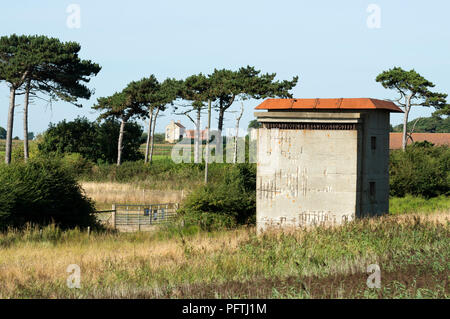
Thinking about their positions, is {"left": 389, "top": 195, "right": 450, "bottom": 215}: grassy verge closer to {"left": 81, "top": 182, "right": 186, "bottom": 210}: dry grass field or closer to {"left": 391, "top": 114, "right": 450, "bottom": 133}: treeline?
{"left": 81, "top": 182, "right": 186, "bottom": 210}: dry grass field

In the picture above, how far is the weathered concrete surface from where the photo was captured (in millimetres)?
22656

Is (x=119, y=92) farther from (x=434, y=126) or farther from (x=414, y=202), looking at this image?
(x=434, y=126)

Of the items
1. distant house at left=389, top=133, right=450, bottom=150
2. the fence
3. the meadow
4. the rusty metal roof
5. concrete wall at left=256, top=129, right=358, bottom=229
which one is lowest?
the fence

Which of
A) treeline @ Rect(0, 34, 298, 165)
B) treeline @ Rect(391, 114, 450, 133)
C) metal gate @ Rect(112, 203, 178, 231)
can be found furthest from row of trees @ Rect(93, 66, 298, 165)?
treeline @ Rect(391, 114, 450, 133)

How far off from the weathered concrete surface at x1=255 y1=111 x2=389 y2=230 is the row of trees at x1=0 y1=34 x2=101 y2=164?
27948mm

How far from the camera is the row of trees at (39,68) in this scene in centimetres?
4628

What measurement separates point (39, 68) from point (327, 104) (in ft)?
101

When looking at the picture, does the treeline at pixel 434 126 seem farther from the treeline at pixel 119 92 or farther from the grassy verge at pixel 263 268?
the grassy verge at pixel 263 268

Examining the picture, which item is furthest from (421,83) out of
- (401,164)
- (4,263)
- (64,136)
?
(4,263)

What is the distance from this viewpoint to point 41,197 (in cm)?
2452

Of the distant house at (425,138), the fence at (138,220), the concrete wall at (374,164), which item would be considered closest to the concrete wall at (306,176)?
the concrete wall at (374,164)

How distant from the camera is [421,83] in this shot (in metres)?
63.2

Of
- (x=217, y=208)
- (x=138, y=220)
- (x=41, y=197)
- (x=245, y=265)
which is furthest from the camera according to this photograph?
(x=138, y=220)

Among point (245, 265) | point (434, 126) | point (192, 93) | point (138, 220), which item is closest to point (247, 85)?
point (192, 93)
